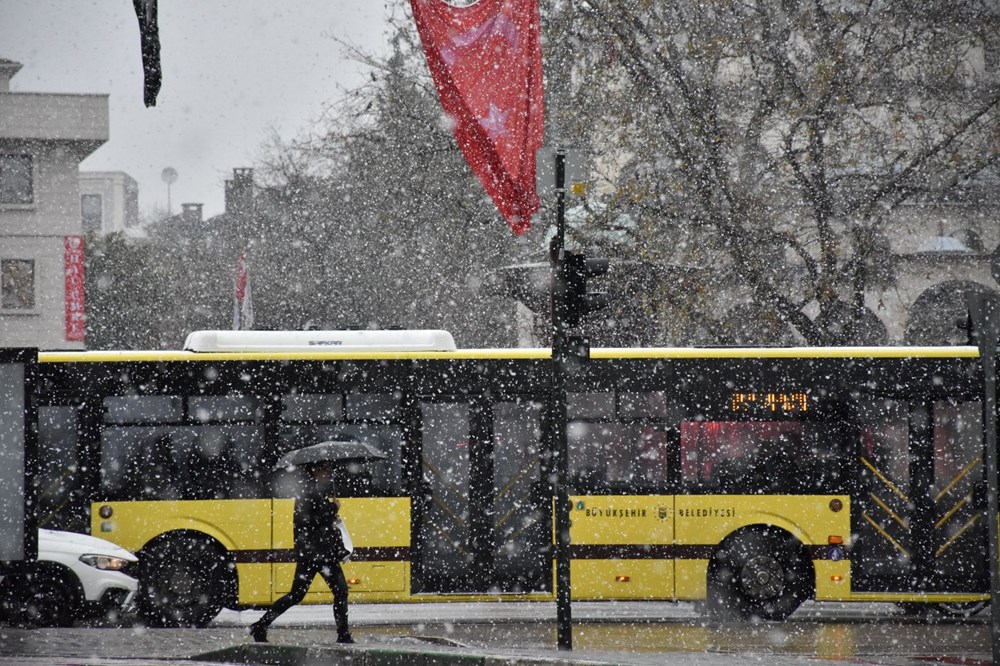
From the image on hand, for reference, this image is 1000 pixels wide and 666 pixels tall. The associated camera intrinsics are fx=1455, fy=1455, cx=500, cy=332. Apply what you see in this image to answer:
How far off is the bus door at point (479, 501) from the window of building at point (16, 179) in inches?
1482

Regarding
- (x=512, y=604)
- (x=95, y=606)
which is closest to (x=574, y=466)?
(x=512, y=604)

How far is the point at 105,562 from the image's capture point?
47.2 ft

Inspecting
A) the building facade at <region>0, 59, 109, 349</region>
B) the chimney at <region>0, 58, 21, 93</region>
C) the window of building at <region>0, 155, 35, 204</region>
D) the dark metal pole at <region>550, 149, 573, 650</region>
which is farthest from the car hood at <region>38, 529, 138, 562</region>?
the chimney at <region>0, 58, 21, 93</region>

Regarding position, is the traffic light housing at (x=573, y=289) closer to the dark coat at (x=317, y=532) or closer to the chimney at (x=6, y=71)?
the dark coat at (x=317, y=532)

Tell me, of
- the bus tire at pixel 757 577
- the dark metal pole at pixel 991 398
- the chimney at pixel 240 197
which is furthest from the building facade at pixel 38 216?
the dark metal pole at pixel 991 398

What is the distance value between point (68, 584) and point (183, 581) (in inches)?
50.2

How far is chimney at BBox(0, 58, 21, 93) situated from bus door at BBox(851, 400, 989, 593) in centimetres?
4446

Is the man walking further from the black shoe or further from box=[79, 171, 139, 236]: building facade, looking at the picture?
box=[79, 171, 139, 236]: building facade

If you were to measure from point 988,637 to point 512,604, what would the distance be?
19.2 feet

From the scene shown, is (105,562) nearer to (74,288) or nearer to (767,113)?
(767,113)

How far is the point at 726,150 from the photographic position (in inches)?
862

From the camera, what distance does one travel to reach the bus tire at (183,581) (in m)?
15.1

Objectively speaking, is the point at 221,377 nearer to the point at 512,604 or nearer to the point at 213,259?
the point at 512,604

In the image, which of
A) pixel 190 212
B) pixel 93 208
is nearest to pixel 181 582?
pixel 190 212
